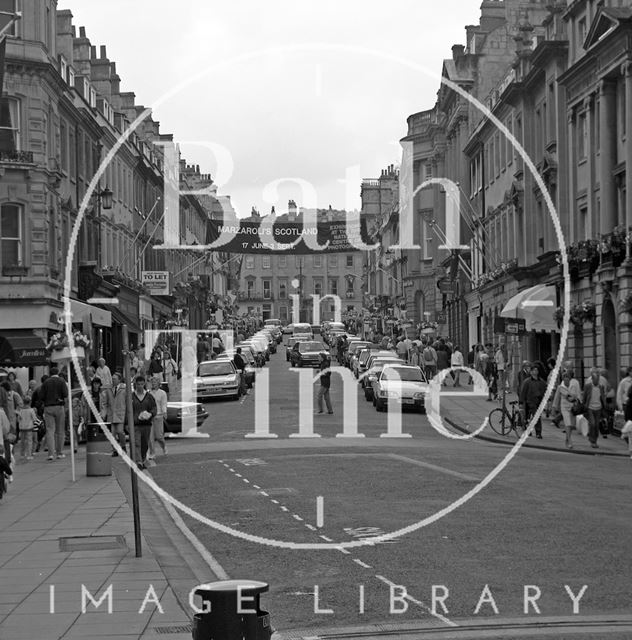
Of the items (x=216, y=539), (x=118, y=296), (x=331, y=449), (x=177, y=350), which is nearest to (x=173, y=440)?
(x=331, y=449)

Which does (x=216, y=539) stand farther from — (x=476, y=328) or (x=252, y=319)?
(x=252, y=319)

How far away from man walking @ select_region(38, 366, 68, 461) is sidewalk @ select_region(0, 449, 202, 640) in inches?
229

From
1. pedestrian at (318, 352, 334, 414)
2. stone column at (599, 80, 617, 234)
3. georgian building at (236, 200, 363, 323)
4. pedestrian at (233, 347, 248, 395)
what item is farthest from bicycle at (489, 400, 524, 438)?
georgian building at (236, 200, 363, 323)

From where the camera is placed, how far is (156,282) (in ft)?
211

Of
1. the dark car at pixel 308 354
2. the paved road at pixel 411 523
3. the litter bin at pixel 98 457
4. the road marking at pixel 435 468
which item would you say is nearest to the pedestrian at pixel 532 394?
the paved road at pixel 411 523

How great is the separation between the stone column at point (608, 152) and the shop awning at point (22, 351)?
17.2m

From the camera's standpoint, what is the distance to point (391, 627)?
9.93 meters

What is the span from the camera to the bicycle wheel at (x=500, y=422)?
32594mm

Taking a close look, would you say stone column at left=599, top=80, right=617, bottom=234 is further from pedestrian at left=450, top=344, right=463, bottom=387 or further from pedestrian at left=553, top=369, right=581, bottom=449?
pedestrian at left=450, top=344, right=463, bottom=387

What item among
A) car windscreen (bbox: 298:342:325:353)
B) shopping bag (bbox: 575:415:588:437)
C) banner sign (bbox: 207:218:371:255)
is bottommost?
shopping bag (bbox: 575:415:588:437)

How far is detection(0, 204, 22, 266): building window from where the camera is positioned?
43438 millimetres

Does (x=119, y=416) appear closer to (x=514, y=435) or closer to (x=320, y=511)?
(x=514, y=435)

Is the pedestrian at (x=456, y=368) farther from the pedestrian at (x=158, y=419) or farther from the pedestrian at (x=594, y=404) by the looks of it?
the pedestrian at (x=158, y=419)

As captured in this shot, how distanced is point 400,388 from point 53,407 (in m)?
15.6
